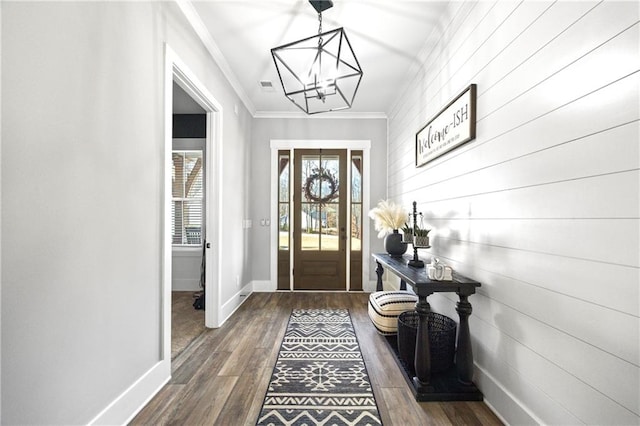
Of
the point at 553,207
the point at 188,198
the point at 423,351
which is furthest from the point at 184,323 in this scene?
the point at 553,207

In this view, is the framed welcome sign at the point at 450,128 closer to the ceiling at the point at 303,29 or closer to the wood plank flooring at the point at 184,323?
the ceiling at the point at 303,29

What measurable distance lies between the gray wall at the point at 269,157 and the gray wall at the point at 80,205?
2740 mm

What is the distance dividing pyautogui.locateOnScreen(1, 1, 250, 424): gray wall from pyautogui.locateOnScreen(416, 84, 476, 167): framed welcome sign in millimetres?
2075

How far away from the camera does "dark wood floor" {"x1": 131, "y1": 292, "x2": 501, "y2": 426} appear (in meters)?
1.79

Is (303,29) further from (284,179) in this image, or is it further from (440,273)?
(284,179)

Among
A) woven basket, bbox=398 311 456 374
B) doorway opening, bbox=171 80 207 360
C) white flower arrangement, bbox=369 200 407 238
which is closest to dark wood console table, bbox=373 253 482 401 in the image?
woven basket, bbox=398 311 456 374

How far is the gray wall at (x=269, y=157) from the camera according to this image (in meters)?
4.87

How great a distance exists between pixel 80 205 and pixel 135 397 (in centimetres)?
118

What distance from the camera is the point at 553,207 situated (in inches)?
54.6

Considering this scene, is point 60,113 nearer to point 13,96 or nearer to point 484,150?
point 13,96

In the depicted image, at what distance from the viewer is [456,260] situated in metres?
2.37

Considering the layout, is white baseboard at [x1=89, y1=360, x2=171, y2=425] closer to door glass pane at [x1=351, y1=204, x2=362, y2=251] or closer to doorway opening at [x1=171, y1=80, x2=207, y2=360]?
doorway opening at [x1=171, y1=80, x2=207, y2=360]

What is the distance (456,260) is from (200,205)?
3.90 metres

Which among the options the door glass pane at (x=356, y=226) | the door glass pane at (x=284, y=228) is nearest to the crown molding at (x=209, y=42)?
the door glass pane at (x=284, y=228)
